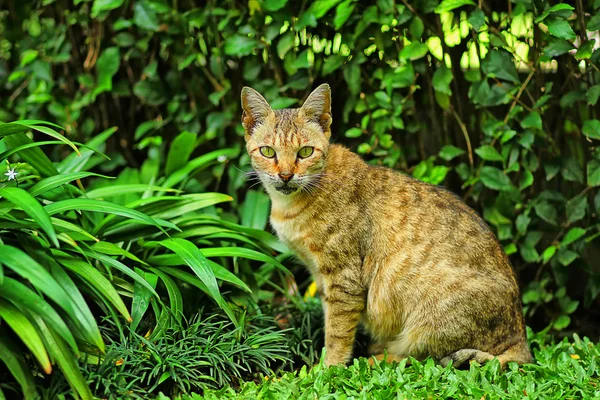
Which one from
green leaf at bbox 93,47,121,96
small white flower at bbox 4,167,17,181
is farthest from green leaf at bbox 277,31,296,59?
small white flower at bbox 4,167,17,181

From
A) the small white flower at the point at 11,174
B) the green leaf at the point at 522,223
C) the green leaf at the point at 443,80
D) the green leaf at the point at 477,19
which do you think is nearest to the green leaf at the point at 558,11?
the green leaf at the point at 477,19

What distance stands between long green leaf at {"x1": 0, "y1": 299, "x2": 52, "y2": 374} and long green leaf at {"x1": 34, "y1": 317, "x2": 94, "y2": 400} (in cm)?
7

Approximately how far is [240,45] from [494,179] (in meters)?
2.31

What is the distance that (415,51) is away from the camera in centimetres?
514

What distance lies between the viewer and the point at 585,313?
5438 millimetres

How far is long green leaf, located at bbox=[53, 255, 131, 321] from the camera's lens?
3809mm

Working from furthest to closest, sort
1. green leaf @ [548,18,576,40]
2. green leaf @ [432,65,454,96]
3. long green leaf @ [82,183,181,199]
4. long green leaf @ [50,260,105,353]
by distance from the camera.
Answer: green leaf @ [432,65,454,96] → long green leaf @ [82,183,181,199] → green leaf @ [548,18,576,40] → long green leaf @ [50,260,105,353]

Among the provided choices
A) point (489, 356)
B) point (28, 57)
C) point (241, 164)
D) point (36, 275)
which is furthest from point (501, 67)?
point (28, 57)

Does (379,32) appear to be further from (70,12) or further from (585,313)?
(70,12)

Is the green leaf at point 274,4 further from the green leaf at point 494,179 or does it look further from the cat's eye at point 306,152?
the green leaf at point 494,179

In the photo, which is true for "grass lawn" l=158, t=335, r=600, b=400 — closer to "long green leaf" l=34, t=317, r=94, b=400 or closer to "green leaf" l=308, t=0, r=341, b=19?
"long green leaf" l=34, t=317, r=94, b=400

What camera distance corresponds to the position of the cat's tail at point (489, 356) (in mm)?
4195

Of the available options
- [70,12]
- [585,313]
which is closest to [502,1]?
[585,313]

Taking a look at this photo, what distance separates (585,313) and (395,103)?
7.37 ft
